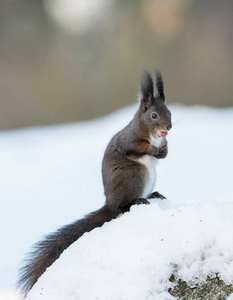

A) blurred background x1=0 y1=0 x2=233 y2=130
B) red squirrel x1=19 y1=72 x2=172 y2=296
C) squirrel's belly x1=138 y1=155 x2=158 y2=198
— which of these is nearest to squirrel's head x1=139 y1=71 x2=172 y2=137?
red squirrel x1=19 y1=72 x2=172 y2=296

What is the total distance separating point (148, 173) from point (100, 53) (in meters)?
7.45

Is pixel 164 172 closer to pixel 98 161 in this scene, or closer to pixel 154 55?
pixel 98 161

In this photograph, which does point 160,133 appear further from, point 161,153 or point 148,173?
point 148,173

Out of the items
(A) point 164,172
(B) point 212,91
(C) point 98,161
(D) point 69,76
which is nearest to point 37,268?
(A) point 164,172

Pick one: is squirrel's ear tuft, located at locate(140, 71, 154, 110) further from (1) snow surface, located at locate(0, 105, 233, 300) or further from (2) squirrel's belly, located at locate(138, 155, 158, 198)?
(1) snow surface, located at locate(0, 105, 233, 300)

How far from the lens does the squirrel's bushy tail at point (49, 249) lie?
241cm

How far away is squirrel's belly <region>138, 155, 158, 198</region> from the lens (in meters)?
2.84

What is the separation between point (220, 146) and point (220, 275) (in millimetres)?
3691

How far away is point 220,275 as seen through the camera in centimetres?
194

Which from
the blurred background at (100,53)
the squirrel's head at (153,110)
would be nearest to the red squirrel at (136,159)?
the squirrel's head at (153,110)

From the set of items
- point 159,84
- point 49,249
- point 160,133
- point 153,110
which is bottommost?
point 49,249

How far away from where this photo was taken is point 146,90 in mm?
2912

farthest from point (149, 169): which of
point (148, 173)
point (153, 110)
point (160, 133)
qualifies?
point (153, 110)

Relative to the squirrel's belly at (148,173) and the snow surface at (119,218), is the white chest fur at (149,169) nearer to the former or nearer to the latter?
the squirrel's belly at (148,173)
